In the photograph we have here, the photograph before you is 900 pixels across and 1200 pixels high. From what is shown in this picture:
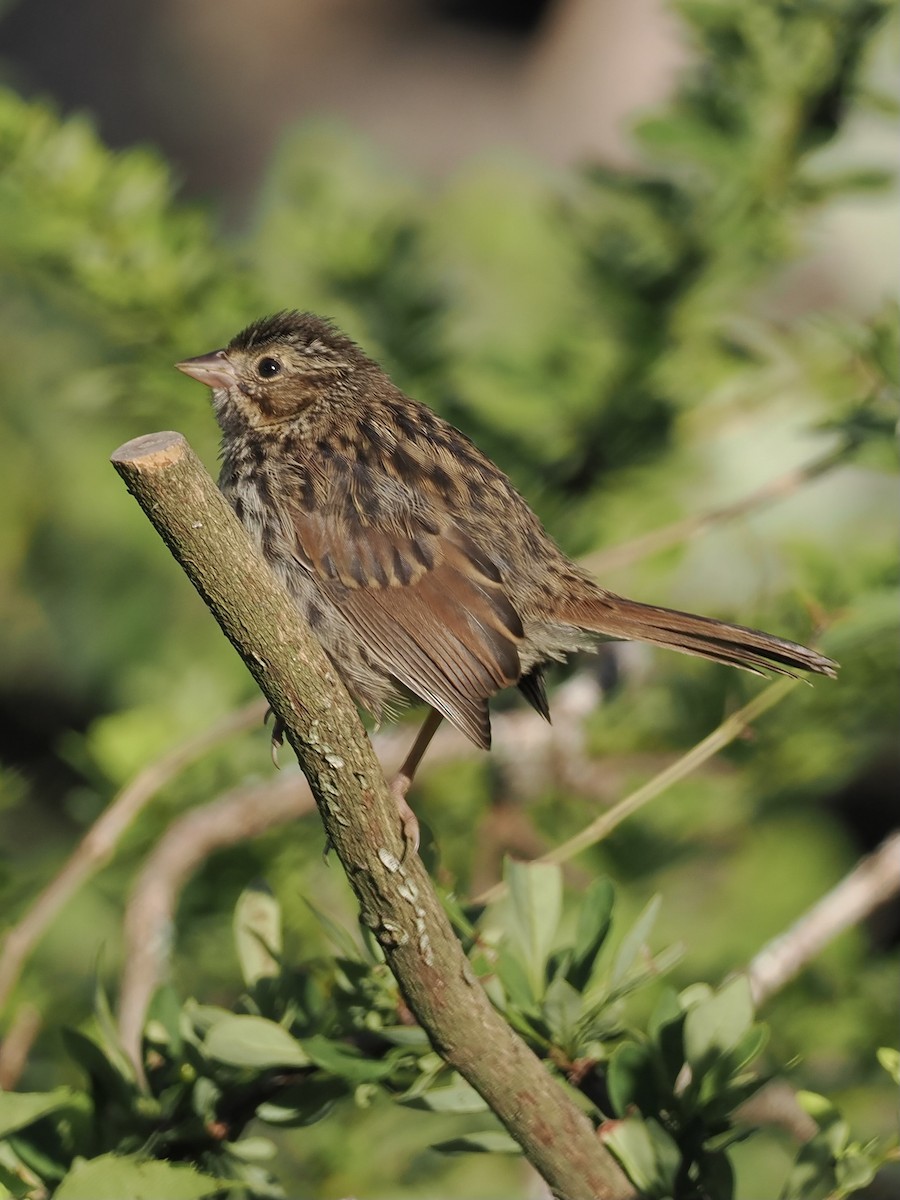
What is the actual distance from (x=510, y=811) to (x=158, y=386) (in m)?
1.29

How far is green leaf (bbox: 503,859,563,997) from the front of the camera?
6.34 feet

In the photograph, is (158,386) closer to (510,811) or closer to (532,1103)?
(510,811)

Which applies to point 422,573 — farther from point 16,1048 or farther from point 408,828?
point 16,1048

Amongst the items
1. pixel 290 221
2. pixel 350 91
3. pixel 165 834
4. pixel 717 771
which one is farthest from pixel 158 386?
pixel 350 91

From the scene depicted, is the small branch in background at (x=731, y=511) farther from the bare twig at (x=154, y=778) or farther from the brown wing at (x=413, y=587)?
the brown wing at (x=413, y=587)

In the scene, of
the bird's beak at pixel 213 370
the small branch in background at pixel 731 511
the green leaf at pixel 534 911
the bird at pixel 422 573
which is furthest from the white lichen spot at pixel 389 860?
the bird's beak at pixel 213 370

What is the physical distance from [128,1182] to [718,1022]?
0.73 m

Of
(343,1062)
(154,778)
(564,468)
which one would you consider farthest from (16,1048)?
(564,468)

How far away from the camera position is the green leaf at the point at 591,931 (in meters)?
1.89

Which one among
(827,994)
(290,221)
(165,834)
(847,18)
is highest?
(290,221)

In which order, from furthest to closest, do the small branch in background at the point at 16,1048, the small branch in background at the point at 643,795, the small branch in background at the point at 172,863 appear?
the small branch in background at the point at 172,863 → the small branch in background at the point at 16,1048 → the small branch in background at the point at 643,795

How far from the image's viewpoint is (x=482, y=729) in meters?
2.52

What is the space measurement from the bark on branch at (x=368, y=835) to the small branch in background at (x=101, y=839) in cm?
98

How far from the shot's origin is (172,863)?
2.85m
